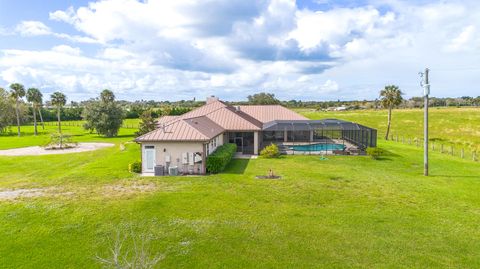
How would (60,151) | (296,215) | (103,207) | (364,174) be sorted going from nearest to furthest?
(296,215), (103,207), (364,174), (60,151)

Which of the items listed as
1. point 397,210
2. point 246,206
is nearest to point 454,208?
point 397,210

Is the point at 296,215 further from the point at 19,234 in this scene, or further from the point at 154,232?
the point at 19,234

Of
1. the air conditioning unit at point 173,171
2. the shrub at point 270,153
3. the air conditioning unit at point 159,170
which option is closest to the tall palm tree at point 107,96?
the shrub at point 270,153

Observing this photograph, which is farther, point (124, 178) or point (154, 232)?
point (124, 178)

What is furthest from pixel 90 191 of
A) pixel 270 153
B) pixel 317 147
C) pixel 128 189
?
pixel 317 147

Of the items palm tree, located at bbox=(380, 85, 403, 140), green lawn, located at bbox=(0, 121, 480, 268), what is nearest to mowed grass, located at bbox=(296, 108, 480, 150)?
palm tree, located at bbox=(380, 85, 403, 140)

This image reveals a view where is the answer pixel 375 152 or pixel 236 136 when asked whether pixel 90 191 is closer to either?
pixel 236 136
